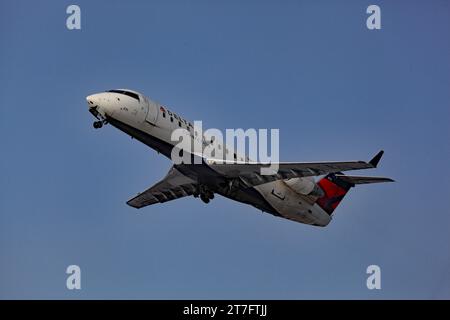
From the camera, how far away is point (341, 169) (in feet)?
78.7

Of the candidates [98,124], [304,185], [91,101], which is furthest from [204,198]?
[91,101]

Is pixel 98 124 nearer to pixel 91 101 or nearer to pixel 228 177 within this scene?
pixel 91 101

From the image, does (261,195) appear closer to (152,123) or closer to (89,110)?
(152,123)

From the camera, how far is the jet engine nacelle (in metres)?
27.6

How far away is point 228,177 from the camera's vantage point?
84.9 feet

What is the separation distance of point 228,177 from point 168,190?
4.00m

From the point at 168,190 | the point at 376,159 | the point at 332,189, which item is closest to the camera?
the point at 376,159

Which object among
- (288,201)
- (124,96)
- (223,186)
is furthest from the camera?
(288,201)

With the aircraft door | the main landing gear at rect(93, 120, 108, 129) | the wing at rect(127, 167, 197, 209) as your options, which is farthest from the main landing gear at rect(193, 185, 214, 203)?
the main landing gear at rect(93, 120, 108, 129)

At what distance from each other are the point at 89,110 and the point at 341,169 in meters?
8.68

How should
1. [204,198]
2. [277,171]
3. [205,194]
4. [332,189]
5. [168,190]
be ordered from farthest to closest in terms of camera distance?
1. [332,189]
2. [168,190]
3. [204,198]
4. [205,194]
5. [277,171]

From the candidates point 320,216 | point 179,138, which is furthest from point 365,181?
point 179,138

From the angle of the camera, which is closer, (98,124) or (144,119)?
(98,124)

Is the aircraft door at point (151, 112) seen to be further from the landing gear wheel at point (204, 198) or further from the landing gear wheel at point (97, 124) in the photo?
the landing gear wheel at point (204, 198)
